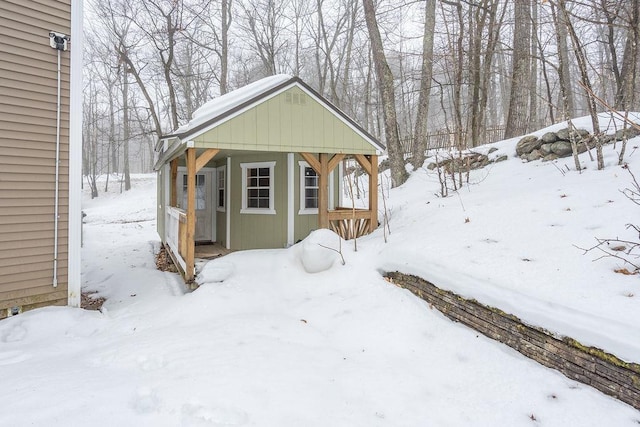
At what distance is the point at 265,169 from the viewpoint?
8289 mm

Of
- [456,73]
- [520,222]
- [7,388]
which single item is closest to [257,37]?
[456,73]

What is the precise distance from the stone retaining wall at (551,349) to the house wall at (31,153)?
5.31m

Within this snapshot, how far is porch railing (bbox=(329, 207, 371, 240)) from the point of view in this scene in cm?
764

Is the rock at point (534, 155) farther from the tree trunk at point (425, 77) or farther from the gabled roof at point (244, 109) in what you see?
the gabled roof at point (244, 109)

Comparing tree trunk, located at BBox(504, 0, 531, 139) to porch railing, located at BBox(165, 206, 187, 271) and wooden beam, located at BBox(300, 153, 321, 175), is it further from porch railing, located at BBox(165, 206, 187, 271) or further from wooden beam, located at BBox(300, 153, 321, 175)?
porch railing, located at BBox(165, 206, 187, 271)

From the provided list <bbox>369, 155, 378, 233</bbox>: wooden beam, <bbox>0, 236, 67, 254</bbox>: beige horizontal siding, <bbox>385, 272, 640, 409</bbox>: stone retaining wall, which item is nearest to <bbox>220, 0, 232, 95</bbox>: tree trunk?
<bbox>369, 155, 378, 233</bbox>: wooden beam

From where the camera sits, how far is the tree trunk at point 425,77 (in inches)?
425

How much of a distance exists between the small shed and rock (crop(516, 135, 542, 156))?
3.95m

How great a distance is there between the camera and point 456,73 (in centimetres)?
1130

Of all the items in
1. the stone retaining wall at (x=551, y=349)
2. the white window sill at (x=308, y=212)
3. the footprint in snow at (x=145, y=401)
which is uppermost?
the white window sill at (x=308, y=212)

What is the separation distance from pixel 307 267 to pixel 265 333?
1939 millimetres

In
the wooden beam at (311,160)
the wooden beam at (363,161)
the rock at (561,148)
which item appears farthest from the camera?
the rock at (561,148)

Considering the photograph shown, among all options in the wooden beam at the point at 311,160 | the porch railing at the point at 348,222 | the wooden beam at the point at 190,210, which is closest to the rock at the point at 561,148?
the porch railing at the point at 348,222

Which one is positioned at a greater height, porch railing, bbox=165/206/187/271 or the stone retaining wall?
porch railing, bbox=165/206/187/271
